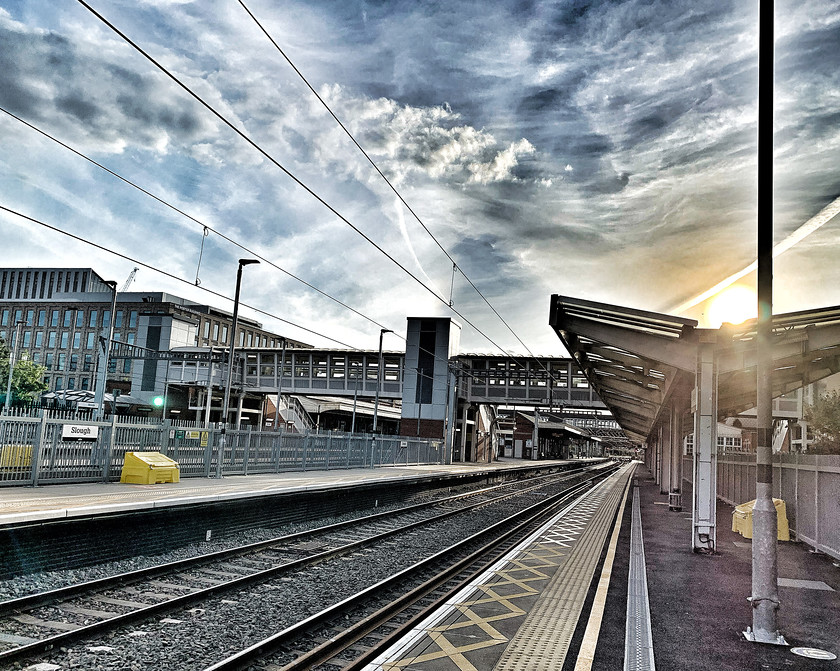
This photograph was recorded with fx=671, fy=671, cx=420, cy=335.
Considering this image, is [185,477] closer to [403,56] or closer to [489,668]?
[403,56]

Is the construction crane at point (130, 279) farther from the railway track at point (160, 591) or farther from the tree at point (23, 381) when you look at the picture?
the railway track at point (160, 591)

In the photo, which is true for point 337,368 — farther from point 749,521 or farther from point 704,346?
point 704,346

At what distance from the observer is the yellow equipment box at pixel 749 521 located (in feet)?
50.3

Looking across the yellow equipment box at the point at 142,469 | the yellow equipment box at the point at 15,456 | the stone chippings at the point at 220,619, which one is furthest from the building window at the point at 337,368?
the stone chippings at the point at 220,619

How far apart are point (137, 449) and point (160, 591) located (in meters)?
9.52

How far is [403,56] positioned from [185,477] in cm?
1400

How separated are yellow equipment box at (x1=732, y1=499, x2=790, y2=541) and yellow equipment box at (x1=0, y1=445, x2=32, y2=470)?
15986 mm

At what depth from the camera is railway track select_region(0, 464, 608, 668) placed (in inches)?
287

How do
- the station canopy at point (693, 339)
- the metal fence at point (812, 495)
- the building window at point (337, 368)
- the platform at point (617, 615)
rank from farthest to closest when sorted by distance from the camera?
the building window at point (337, 368), the station canopy at point (693, 339), the metal fence at point (812, 495), the platform at point (617, 615)

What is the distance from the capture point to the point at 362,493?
22.8m

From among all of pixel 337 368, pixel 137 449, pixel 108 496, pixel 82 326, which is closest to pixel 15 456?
pixel 108 496

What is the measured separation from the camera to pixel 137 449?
18.2 meters

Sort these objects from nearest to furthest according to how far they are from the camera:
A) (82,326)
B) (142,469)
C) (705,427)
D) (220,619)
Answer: (220,619) → (705,427) → (142,469) → (82,326)

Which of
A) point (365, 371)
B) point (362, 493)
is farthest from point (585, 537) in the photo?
point (365, 371)
